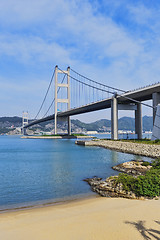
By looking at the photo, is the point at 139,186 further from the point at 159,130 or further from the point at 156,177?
the point at 159,130

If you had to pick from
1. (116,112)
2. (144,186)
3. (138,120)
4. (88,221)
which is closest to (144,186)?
(144,186)

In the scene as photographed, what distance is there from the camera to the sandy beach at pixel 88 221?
15.1ft

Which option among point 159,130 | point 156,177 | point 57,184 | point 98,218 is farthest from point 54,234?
point 159,130

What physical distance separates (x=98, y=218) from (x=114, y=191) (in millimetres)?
2576

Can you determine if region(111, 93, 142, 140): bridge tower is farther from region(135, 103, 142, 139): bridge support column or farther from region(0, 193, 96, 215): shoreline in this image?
region(0, 193, 96, 215): shoreline

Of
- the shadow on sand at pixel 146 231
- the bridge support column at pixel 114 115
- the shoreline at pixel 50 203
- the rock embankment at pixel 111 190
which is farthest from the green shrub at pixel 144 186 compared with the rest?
the bridge support column at pixel 114 115

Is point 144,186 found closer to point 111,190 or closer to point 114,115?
point 111,190

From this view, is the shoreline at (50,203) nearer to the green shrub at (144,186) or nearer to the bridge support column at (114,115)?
the green shrub at (144,186)

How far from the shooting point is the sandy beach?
4610 mm

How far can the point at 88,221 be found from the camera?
18.0 ft

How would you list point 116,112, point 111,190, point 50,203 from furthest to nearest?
1. point 116,112
2. point 111,190
3. point 50,203

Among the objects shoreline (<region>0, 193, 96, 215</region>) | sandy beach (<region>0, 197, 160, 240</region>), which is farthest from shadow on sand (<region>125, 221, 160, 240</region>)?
shoreline (<region>0, 193, 96, 215</region>)

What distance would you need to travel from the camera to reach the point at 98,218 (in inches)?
224

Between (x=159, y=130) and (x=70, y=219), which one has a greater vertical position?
(x=159, y=130)
